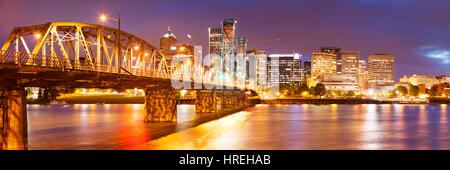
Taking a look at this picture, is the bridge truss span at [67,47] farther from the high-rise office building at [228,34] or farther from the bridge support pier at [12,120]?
the high-rise office building at [228,34]

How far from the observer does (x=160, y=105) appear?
59.4 metres

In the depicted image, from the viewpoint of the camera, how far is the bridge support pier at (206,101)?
96500mm

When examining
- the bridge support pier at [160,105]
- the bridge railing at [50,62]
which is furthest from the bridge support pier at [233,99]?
the bridge railing at [50,62]

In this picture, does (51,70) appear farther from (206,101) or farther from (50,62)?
(206,101)

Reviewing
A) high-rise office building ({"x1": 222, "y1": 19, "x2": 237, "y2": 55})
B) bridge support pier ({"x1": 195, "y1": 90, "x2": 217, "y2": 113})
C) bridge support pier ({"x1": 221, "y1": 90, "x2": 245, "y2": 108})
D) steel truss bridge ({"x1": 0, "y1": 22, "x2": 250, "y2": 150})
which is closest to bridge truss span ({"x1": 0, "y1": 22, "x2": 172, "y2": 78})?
steel truss bridge ({"x1": 0, "y1": 22, "x2": 250, "y2": 150})

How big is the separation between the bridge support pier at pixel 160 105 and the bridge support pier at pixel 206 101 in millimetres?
37031

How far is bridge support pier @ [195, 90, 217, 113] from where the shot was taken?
96500mm

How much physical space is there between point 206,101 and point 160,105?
3827 cm

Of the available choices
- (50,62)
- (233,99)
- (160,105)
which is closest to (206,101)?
(160,105)

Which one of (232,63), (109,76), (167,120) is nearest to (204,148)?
(109,76)
